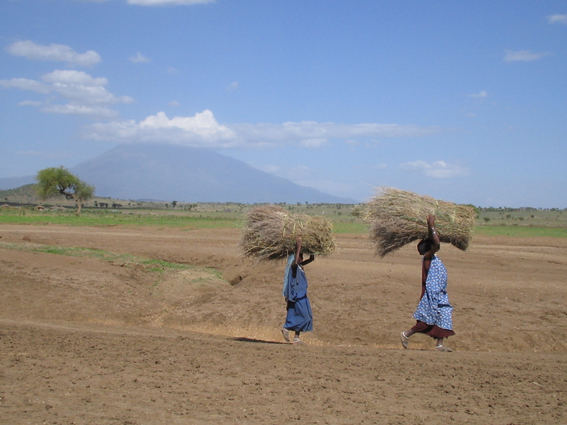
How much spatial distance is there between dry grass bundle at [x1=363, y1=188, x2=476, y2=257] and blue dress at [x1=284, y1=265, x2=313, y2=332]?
146 cm

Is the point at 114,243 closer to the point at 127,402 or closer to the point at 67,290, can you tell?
the point at 67,290

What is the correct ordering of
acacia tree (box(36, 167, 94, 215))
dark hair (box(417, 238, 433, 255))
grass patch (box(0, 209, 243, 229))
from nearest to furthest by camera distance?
dark hair (box(417, 238, 433, 255)), grass patch (box(0, 209, 243, 229)), acacia tree (box(36, 167, 94, 215))

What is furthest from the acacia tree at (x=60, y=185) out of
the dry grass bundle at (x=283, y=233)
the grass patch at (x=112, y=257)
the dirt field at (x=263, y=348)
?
the dry grass bundle at (x=283, y=233)

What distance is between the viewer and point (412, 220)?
9805mm

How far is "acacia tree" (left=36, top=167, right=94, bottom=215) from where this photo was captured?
72688mm

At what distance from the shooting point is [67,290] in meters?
15.7

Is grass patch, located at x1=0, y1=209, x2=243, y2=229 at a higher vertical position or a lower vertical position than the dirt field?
higher

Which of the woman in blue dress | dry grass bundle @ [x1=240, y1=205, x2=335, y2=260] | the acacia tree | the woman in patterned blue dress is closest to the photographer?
the woman in patterned blue dress

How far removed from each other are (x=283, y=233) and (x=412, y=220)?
84.9 inches

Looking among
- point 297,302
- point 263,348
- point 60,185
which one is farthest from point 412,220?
point 60,185

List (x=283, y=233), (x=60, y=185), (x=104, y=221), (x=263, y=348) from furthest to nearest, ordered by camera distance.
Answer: (x=60, y=185) < (x=104, y=221) < (x=283, y=233) < (x=263, y=348)

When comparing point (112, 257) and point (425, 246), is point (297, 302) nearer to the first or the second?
point (425, 246)

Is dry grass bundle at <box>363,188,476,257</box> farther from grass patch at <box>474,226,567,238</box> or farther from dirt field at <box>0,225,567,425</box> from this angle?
grass patch at <box>474,226,567,238</box>

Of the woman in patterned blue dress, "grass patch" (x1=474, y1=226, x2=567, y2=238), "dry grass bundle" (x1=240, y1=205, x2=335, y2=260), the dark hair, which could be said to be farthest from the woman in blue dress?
"grass patch" (x1=474, y1=226, x2=567, y2=238)
